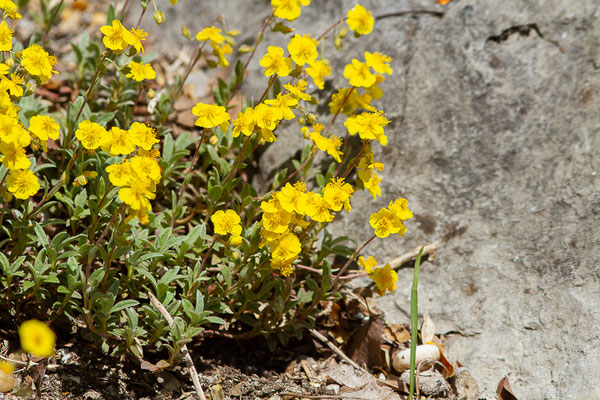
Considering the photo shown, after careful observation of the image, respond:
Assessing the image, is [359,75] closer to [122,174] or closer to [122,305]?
[122,174]

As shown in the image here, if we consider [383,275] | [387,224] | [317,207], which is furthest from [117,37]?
[383,275]

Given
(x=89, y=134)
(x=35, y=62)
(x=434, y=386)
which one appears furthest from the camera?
(x=434, y=386)

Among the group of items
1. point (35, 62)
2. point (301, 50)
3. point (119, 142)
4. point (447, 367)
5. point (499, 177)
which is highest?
point (301, 50)

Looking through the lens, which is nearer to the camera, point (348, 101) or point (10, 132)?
point (10, 132)

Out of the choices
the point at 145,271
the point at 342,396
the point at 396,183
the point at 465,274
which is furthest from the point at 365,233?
the point at 145,271

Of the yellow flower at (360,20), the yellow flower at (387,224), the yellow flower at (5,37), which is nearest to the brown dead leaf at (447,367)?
the yellow flower at (387,224)

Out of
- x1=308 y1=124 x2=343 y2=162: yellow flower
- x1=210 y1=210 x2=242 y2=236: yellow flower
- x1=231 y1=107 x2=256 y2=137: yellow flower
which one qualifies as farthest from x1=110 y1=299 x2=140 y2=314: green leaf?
x1=308 y1=124 x2=343 y2=162: yellow flower
